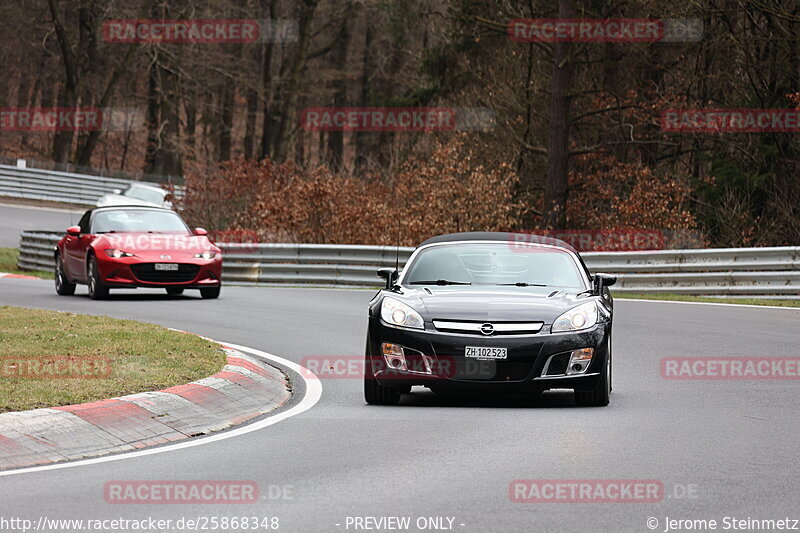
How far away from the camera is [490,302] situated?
1055 cm

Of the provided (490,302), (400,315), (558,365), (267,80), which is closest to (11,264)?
(267,80)

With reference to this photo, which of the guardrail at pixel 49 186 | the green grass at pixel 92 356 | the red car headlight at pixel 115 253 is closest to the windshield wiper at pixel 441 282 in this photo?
the green grass at pixel 92 356

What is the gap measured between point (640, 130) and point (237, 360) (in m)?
28.7

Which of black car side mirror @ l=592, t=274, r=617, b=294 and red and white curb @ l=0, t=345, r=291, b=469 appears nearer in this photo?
red and white curb @ l=0, t=345, r=291, b=469

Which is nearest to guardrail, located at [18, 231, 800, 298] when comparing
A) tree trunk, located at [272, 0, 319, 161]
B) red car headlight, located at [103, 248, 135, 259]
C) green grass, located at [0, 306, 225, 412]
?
red car headlight, located at [103, 248, 135, 259]

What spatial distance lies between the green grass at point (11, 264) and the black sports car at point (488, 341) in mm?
22323

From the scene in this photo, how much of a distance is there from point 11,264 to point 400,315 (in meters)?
26.9

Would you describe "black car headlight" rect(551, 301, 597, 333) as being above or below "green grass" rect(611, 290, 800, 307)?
above

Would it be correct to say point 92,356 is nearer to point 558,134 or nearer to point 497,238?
point 497,238

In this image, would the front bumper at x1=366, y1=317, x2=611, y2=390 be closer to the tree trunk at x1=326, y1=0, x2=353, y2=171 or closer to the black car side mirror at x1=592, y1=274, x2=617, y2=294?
the black car side mirror at x1=592, y1=274, x2=617, y2=294

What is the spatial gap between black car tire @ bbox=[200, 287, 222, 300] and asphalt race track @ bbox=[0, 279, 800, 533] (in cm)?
831

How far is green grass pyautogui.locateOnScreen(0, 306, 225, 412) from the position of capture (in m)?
9.81

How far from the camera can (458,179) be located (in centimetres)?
3409

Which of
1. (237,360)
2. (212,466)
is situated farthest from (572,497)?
(237,360)
